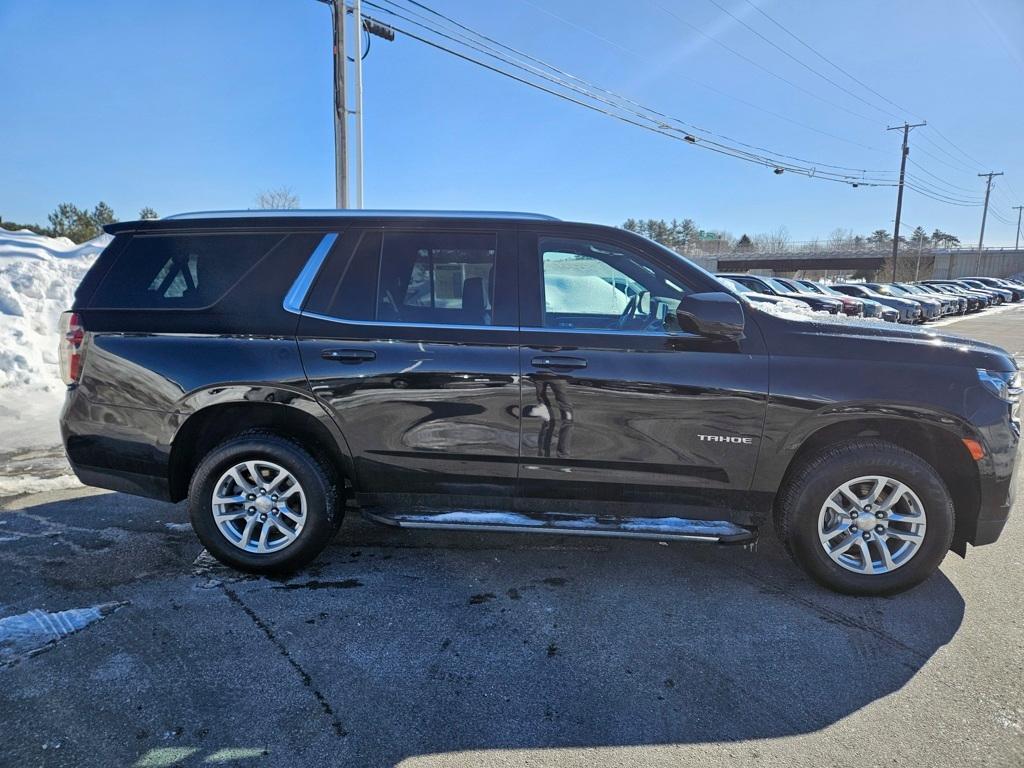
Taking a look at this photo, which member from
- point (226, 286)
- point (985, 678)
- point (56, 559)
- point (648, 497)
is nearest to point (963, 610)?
point (985, 678)

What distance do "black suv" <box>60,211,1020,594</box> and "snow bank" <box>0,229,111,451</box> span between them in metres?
3.62

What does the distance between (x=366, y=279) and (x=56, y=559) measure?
2528mm

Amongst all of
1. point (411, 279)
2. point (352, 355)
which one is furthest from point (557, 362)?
point (352, 355)

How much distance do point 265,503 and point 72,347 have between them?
1.44 metres

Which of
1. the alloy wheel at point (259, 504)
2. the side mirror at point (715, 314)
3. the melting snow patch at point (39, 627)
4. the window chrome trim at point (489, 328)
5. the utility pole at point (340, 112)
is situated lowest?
the melting snow patch at point (39, 627)

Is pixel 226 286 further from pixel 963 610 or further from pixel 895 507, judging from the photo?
pixel 963 610

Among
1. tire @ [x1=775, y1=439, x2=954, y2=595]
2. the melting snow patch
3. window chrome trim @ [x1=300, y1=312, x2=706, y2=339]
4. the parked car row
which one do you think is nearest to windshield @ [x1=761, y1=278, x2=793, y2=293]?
the parked car row

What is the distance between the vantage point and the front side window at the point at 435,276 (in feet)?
10.6

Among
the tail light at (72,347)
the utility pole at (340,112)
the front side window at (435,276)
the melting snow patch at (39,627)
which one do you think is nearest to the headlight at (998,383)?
the front side window at (435,276)

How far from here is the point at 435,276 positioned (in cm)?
330

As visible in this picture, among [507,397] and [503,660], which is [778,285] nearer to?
[507,397]

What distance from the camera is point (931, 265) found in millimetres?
73312

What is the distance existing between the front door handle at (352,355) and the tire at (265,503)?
59 centimetres

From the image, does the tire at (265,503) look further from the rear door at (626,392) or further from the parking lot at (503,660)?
the rear door at (626,392)
